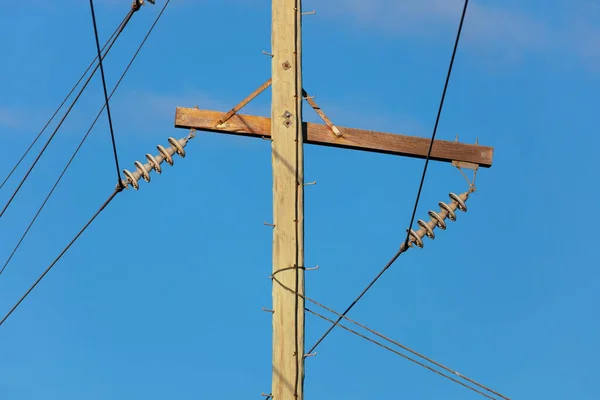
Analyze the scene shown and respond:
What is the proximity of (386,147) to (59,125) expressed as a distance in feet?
12.9

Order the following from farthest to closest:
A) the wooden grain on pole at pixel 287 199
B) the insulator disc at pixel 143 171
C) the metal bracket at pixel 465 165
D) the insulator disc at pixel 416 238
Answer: the insulator disc at pixel 143 171
the metal bracket at pixel 465 165
the insulator disc at pixel 416 238
the wooden grain on pole at pixel 287 199

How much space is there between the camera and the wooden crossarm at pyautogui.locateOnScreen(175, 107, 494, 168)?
40.7 feet

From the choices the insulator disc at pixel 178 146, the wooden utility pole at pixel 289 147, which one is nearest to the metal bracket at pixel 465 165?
the wooden utility pole at pixel 289 147

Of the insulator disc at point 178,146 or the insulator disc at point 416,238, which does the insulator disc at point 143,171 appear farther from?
the insulator disc at point 416,238

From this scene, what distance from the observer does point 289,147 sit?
12016mm

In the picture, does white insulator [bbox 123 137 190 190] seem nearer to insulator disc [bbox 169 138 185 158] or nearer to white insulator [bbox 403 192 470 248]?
insulator disc [bbox 169 138 185 158]

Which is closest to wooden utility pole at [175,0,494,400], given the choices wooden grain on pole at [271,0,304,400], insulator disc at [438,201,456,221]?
wooden grain on pole at [271,0,304,400]

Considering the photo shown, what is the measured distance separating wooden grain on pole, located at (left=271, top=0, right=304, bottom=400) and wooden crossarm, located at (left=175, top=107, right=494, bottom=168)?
281 mm

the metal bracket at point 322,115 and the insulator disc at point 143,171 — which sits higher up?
the metal bracket at point 322,115

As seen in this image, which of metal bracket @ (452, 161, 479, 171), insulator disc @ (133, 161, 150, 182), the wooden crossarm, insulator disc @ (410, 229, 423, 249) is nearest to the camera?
the wooden crossarm

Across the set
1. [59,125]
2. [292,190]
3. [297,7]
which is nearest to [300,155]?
[292,190]

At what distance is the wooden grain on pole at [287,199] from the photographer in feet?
37.3

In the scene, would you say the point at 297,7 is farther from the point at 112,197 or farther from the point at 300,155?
the point at 112,197

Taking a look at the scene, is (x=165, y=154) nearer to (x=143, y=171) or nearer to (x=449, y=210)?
(x=143, y=171)
